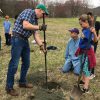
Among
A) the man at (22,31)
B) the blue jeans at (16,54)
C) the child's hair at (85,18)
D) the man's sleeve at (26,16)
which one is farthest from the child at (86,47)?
the blue jeans at (16,54)

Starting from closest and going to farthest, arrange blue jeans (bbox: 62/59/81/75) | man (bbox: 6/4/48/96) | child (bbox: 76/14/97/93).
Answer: man (bbox: 6/4/48/96), child (bbox: 76/14/97/93), blue jeans (bbox: 62/59/81/75)

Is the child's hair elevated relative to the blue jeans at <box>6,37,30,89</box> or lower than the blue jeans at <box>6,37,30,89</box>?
elevated

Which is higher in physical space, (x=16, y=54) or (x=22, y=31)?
(x=22, y=31)

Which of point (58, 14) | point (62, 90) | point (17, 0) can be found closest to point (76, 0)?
point (58, 14)

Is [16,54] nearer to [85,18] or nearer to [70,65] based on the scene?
[85,18]

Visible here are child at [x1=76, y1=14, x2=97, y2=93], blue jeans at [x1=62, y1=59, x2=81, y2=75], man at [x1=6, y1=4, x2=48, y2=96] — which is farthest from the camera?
blue jeans at [x1=62, y1=59, x2=81, y2=75]

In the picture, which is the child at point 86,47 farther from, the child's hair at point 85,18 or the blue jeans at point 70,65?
the blue jeans at point 70,65

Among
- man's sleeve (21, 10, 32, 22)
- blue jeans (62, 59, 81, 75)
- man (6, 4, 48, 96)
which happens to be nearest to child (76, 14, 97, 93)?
man (6, 4, 48, 96)

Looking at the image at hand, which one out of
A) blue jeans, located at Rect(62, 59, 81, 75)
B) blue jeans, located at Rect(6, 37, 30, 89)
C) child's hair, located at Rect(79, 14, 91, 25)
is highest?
child's hair, located at Rect(79, 14, 91, 25)

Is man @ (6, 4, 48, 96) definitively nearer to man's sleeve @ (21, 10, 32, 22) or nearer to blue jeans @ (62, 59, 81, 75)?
man's sleeve @ (21, 10, 32, 22)

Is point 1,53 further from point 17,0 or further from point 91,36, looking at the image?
point 17,0

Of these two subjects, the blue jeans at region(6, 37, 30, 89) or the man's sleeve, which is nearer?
the man's sleeve

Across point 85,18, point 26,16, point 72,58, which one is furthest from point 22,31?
point 72,58

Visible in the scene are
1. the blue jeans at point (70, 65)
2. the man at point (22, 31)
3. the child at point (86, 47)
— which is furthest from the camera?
the blue jeans at point (70, 65)
